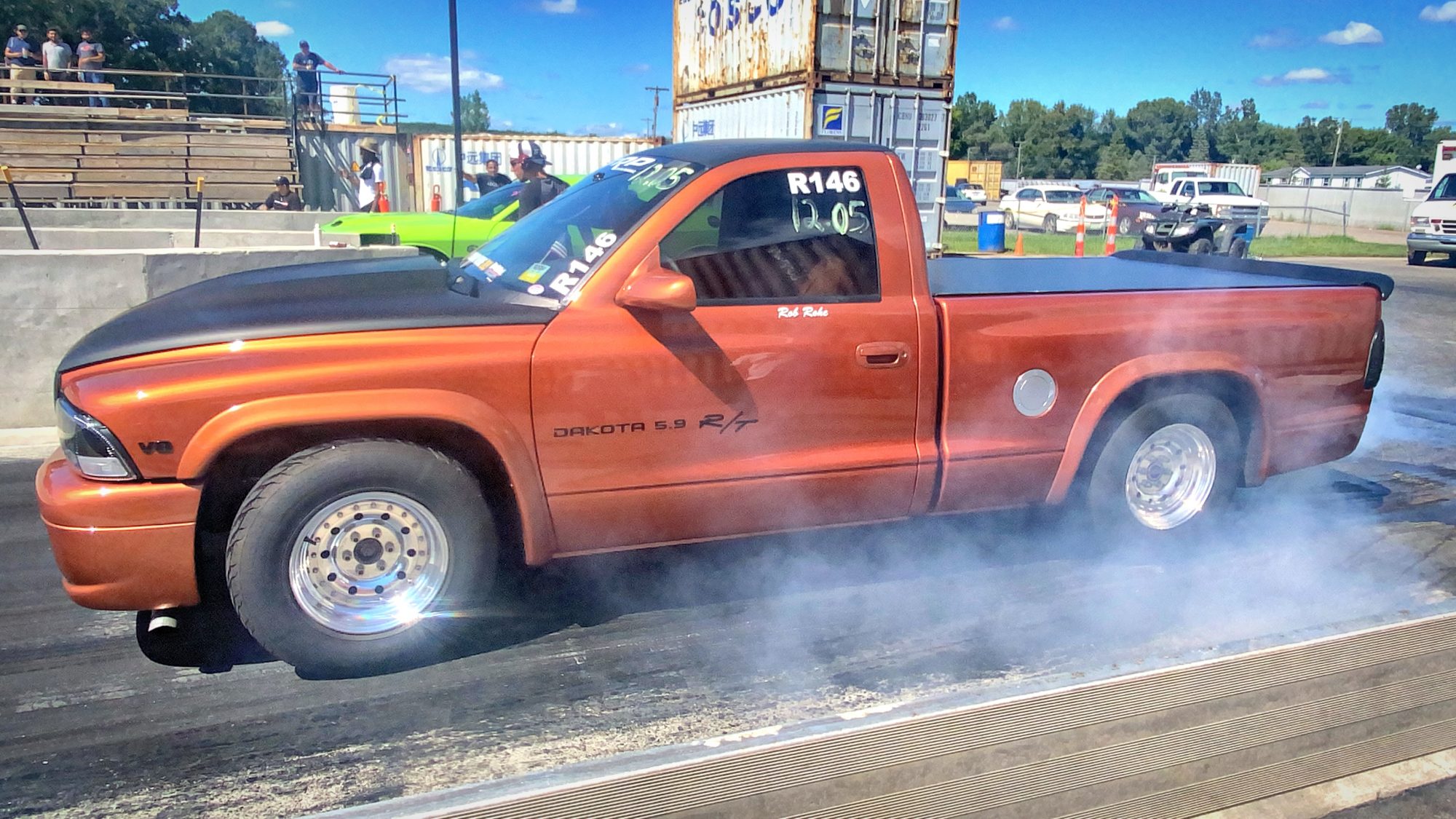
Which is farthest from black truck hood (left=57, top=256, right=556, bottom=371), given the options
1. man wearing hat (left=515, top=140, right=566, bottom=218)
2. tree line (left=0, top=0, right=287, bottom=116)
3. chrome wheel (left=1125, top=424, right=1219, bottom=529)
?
tree line (left=0, top=0, right=287, bottom=116)

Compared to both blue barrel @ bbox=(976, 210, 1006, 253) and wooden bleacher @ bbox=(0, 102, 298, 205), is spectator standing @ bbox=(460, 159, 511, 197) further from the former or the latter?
wooden bleacher @ bbox=(0, 102, 298, 205)

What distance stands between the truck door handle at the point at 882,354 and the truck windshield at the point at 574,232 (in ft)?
2.99

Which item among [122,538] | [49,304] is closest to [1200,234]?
[49,304]

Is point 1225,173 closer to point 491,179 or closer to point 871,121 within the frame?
point 871,121

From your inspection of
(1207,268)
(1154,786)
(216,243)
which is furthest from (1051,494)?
(216,243)

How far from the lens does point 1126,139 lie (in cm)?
8131

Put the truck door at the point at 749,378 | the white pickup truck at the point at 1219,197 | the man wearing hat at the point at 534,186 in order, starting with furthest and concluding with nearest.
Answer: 1. the white pickup truck at the point at 1219,197
2. the man wearing hat at the point at 534,186
3. the truck door at the point at 749,378

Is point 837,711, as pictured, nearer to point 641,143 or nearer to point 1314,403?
point 1314,403

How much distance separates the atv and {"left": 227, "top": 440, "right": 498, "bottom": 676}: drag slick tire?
63.3ft

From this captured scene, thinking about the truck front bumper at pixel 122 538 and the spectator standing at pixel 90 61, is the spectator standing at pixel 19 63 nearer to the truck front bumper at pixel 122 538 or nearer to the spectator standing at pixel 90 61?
the spectator standing at pixel 90 61

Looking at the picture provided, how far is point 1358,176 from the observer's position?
70688 mm

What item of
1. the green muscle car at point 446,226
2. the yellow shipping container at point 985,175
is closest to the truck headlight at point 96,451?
the green muscle car at point 446,226

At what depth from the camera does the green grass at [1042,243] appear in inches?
840

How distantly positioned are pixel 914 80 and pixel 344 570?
42.7 feet
